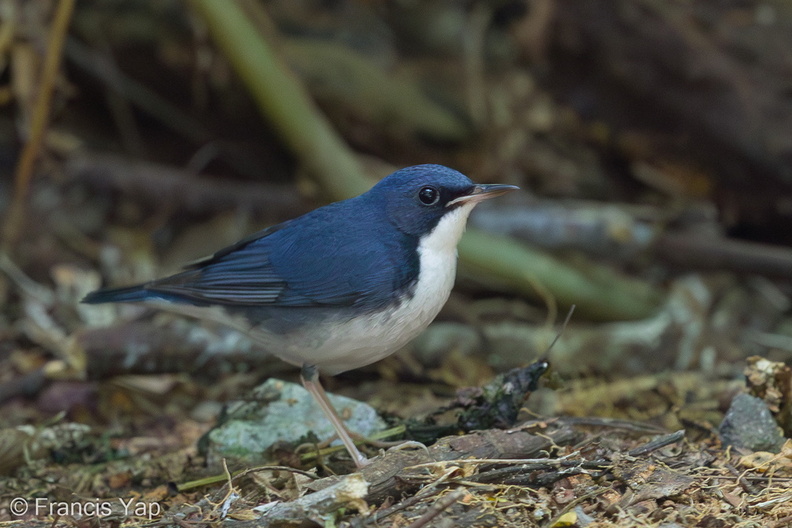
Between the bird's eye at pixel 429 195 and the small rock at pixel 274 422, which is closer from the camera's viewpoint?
the bird's eye at pixel 429 195

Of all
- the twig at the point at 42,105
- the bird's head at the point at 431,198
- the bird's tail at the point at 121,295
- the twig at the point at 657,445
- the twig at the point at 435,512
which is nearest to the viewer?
the twig at the point at 435,512

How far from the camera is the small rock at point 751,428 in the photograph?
13.5ft

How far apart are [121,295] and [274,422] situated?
1062mm

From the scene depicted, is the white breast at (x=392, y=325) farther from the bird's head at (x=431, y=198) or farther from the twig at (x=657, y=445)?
the twig at (x=657, y=445)

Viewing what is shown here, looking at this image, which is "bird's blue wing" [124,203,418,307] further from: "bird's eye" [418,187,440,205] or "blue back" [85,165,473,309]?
"bird's eye" [418,187,440,205]

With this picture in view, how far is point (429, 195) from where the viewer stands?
13.8 ft

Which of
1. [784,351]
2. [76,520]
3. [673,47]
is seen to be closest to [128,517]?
[76,520]

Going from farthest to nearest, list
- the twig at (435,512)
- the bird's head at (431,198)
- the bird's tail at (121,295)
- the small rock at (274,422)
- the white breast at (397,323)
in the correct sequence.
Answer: the bird's tail at (121,295), the small rock at (274,422), the bird's head at (431,198), the white breast at (397,323), the twig at (435,512)

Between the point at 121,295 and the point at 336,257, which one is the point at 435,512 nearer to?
the point at 336,257

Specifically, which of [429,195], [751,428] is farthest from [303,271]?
[751,428]

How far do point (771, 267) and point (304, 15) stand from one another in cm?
492

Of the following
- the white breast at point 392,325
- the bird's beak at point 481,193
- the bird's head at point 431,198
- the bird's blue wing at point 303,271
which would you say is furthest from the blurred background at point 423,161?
the bird's beak at point 481,193

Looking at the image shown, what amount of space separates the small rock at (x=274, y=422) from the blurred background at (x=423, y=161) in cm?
50

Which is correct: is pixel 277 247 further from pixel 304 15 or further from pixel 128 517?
pixel 304 15
